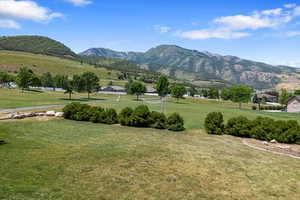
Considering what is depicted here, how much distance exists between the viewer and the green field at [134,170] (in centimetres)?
918

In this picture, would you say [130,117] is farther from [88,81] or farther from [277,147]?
[88,81]

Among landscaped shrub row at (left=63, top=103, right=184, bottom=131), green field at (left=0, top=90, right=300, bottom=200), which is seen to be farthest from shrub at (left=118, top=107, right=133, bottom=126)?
green field at (left=0, top=90, right=300, bottom=200)

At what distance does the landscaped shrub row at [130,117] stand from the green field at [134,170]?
22.8 feet

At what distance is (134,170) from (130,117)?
48.4 feet

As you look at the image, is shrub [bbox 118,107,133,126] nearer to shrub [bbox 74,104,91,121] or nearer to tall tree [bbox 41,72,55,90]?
shrub [bbox 74,104,91,121]

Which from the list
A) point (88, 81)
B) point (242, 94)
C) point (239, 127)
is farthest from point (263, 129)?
point (242, 94)

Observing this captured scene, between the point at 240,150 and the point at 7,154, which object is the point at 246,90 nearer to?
the point at 240,150

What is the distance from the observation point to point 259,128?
23.1 m

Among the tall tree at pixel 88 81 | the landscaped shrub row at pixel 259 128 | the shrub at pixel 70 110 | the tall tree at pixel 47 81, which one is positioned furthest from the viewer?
the tall tree at pixel 47 81

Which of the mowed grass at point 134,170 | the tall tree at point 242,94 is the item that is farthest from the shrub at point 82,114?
the tall tree at point 242,94

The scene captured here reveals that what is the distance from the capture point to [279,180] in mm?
11680

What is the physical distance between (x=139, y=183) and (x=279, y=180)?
24.6 feet

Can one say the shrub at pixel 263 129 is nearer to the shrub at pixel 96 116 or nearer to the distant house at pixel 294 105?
the shrub at pixel 96 116

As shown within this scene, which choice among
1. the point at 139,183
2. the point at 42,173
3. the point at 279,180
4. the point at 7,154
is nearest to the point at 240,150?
the point at 279,180
